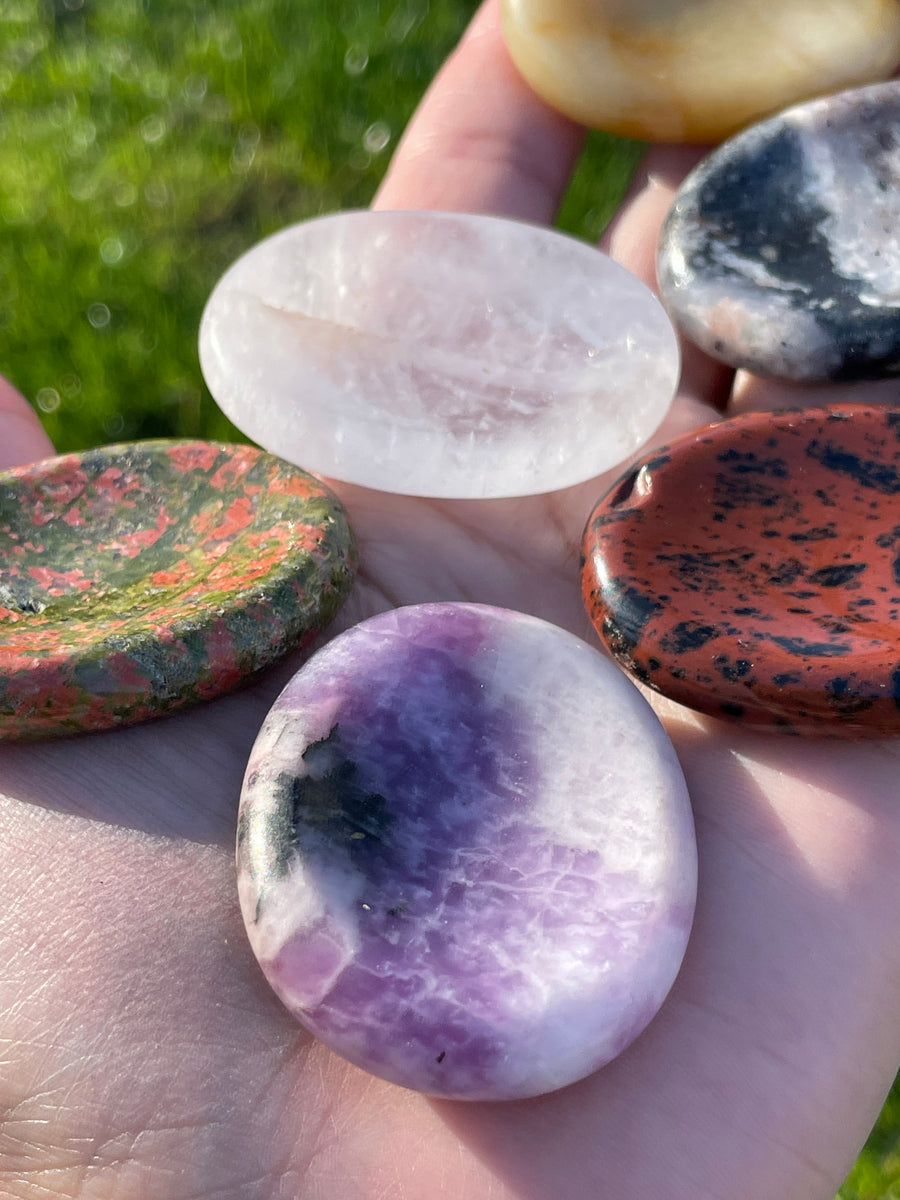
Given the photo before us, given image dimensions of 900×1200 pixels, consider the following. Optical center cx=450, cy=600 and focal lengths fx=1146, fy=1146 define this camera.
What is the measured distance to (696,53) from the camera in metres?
1.70

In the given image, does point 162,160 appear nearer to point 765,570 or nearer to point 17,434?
point 17,434

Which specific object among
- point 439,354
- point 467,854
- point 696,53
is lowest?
point 467,854

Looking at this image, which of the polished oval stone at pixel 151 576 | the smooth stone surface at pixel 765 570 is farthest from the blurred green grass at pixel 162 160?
the smooth stone surface at pixel 765 570

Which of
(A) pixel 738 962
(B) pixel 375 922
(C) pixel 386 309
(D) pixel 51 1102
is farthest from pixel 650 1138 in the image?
(C) pixel 386 309

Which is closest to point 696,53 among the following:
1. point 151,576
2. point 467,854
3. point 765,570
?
point 765,570

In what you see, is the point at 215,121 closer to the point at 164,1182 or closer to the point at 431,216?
the point at 431,216

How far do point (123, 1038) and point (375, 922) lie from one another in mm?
273

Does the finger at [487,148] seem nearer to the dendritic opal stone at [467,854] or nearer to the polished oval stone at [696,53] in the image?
the polished oval stone at [696,53]

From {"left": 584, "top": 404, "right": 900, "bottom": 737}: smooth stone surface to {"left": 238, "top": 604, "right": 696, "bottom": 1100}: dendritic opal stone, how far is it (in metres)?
0.08

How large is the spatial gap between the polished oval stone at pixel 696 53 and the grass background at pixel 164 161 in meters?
0.68

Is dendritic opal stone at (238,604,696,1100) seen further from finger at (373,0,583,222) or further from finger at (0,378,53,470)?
finger at (373,0,583,222)

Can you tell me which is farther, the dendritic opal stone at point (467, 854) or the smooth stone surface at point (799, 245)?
the smooth stone surface at point (799, 245)

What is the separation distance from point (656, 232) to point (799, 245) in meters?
0.30

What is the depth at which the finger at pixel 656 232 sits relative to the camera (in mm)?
1682
